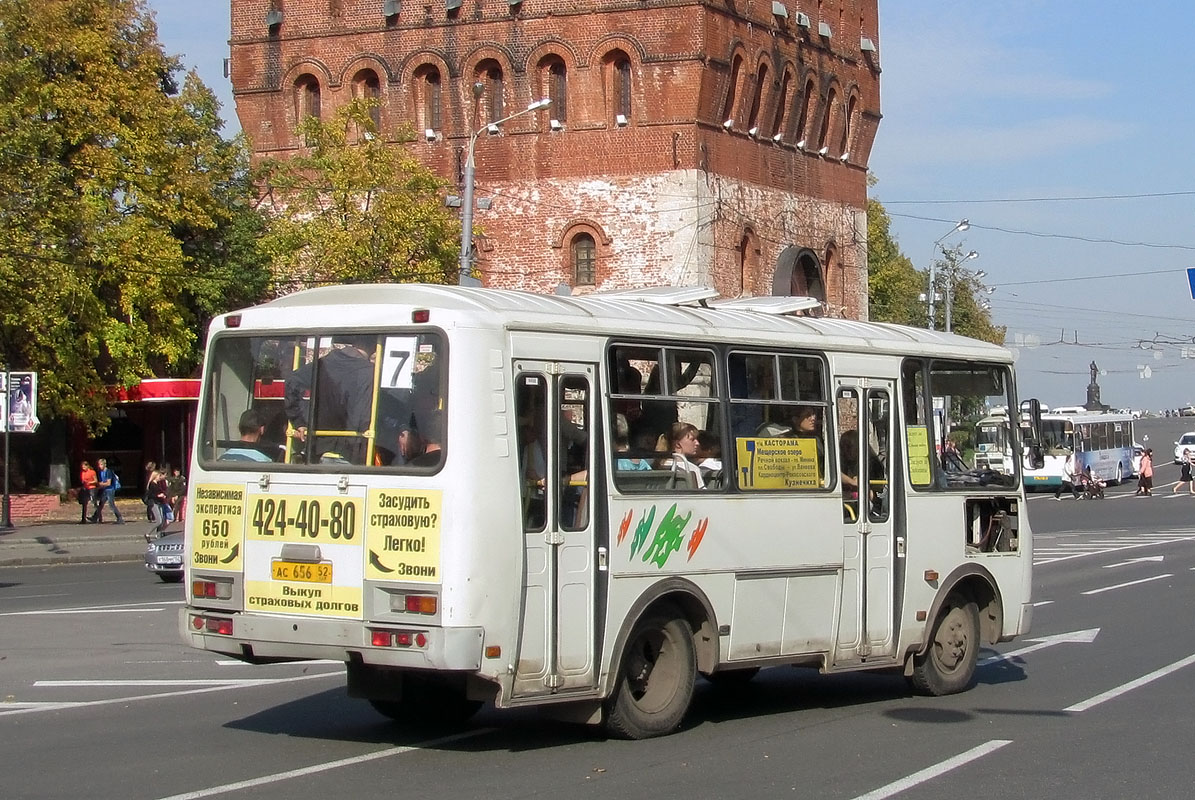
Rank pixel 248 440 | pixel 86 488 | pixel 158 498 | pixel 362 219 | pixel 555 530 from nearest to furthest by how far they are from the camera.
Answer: pixel 555 530, pixel 248 440, pixel 158 498, pixel 86 488, pixel 362 219

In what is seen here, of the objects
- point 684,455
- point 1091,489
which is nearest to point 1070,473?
point 1091,489

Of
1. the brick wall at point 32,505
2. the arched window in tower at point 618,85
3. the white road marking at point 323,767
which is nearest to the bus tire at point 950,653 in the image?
the white road marking at point 323,767

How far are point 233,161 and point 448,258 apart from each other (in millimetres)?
6765

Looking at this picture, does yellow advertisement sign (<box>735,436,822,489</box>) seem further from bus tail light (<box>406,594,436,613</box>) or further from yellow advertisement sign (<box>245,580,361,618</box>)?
yellow advertisement sign (<box>245,580,361,618</box>)

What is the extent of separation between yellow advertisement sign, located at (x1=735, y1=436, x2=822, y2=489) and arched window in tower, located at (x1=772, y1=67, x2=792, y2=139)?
38.6 m

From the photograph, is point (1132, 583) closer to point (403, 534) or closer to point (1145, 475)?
point (403, 534)

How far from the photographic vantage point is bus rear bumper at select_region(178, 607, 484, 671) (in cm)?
859

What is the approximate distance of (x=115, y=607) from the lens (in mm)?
19078

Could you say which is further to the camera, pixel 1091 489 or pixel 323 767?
pixel 1091 489

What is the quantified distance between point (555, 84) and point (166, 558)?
84.3ft

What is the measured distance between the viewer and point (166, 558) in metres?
23.5

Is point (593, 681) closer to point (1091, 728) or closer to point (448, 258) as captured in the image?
point (1091, 728)

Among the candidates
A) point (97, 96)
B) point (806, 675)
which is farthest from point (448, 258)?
point (806, 675)

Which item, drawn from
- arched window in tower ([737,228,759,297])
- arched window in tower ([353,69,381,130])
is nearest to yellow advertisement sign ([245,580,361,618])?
arched window in tower ([737,228,759,297])
